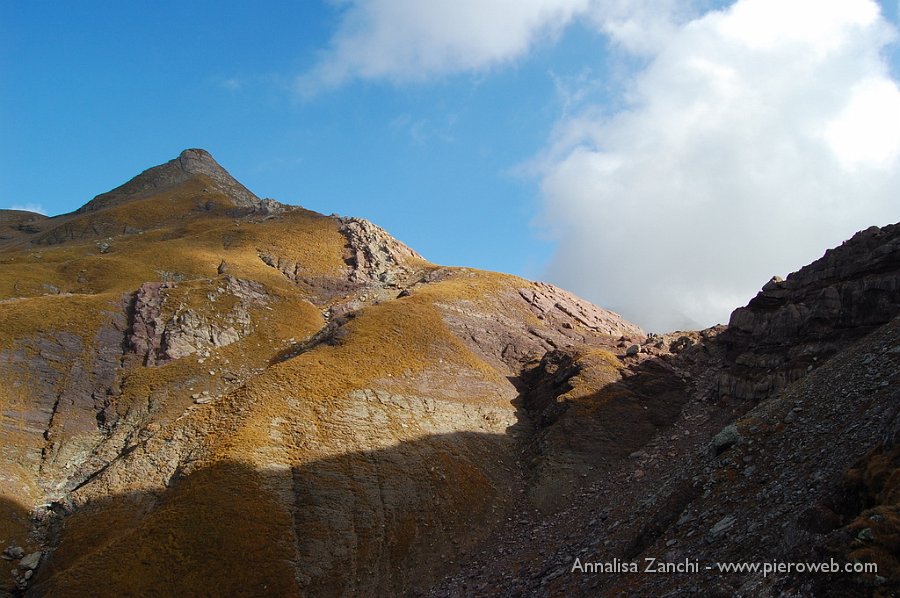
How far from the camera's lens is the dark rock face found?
45.8 m

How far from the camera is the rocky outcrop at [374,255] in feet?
320

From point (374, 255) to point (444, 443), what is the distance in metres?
57.9

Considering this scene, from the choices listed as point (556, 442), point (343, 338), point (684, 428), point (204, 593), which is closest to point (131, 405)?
point (343, 338)

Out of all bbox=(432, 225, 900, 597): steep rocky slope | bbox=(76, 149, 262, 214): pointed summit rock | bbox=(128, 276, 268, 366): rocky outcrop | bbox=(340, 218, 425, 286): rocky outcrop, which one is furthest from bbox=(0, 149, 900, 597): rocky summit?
bbox=(76, 149, 262, 214): pointed summit rock

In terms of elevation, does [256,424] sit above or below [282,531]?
above

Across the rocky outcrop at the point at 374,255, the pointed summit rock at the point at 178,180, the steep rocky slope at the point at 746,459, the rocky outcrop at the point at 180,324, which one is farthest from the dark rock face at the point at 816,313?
the pointed summit rock at the point at 178,180

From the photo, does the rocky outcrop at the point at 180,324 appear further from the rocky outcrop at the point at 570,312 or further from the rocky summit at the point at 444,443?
the rocky outcrop at the point at 570,312

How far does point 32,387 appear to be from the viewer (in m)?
53.4

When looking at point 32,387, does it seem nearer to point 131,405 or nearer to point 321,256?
point 131,405

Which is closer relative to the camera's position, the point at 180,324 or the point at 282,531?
the point at 282,531

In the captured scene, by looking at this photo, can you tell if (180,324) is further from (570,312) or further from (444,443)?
(570,312)

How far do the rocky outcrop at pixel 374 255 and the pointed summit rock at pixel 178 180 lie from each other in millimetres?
60775

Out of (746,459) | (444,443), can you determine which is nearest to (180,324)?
(444,443)

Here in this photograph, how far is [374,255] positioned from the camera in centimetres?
10356
